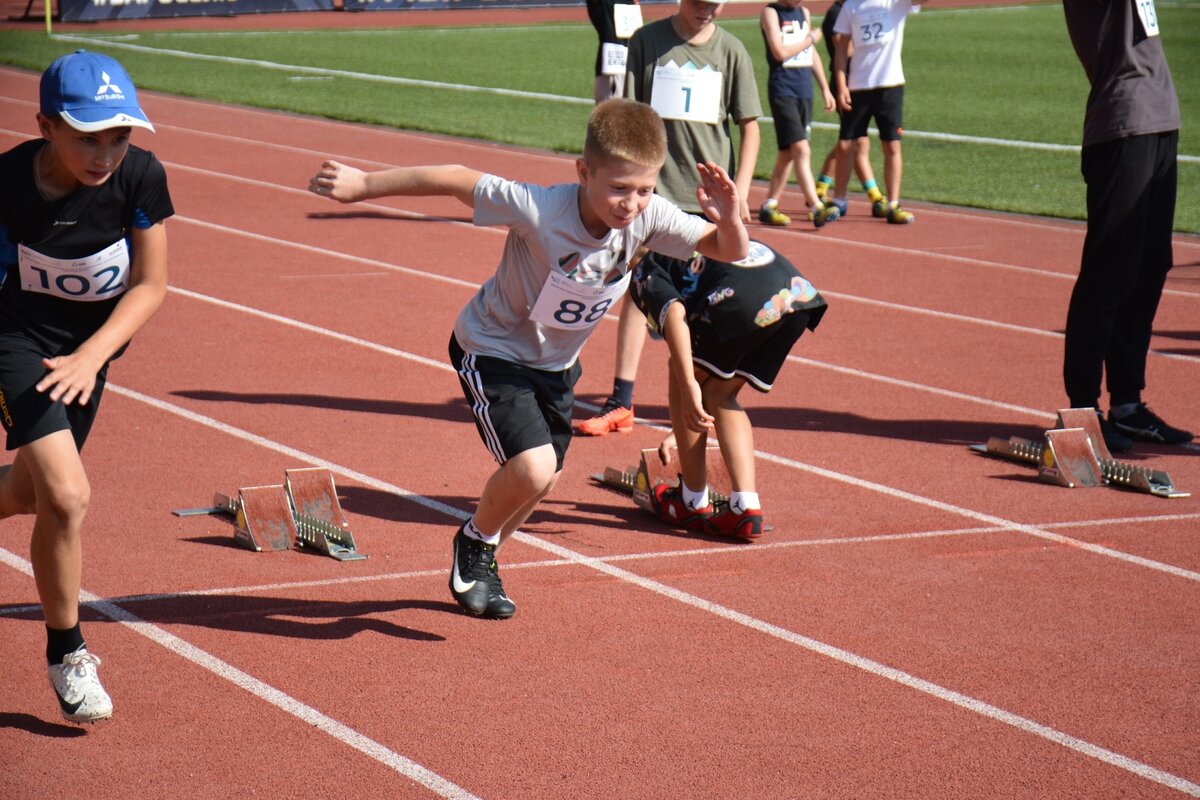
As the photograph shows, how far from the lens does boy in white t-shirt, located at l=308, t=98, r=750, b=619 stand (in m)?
4.57

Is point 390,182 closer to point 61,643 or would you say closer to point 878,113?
point 61,643

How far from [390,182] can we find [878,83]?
9.93 m

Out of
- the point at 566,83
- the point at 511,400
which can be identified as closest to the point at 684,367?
the point at 511,400

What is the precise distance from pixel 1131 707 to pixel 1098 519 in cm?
198

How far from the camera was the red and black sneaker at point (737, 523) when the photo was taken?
19.5 ft

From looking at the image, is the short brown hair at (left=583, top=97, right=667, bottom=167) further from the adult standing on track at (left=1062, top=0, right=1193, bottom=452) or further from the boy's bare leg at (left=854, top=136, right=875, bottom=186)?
the boy's bare leg at (left=854, top=136, right=875, bottom=186)

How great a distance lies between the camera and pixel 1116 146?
24.2 feet

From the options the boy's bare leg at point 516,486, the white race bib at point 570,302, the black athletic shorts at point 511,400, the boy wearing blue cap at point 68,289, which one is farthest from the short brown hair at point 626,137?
the boy wearing blue cap at point 68,289

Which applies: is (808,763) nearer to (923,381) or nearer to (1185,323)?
(923,381)

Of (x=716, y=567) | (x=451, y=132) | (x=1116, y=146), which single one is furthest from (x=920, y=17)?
(x=716, y=567)

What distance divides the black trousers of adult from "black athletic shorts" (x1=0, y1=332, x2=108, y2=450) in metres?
4.87

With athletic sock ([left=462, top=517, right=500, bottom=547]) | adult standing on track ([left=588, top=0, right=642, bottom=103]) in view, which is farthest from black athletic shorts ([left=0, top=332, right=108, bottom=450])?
adult standing on track ([left=588, top=0, right=642, bottom=103])

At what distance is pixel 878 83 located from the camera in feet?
45.1

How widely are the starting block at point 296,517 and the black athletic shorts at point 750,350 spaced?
145 centimetres
